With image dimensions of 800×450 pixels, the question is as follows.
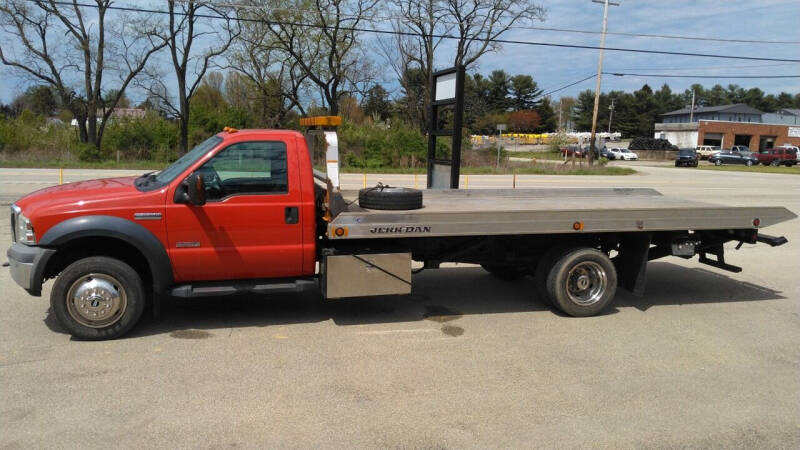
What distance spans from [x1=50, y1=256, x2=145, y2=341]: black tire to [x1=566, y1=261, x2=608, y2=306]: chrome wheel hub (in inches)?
176

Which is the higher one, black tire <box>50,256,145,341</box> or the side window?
the side window

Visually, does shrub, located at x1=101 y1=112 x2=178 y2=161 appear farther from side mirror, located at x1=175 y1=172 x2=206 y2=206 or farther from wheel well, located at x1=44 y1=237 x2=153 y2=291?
side mirror, located at x1=175 y1=172 x2=206 y2=206

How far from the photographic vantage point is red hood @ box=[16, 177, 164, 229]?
5.15 meters

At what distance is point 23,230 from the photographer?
17.4ft

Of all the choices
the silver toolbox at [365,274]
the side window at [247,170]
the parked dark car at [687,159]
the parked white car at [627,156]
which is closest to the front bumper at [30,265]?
the side window at [247,170]

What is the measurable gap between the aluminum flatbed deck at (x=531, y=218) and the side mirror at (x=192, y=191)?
119 centimetres

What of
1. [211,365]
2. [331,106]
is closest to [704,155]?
[331,106]

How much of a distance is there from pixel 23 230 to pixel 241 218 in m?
1.92

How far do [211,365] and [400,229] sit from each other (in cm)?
212

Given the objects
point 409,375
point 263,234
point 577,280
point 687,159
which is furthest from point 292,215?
point 687,159

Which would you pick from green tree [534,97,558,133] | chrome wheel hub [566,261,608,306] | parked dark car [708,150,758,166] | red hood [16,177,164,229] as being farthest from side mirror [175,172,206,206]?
green tree [534,97,558,133]

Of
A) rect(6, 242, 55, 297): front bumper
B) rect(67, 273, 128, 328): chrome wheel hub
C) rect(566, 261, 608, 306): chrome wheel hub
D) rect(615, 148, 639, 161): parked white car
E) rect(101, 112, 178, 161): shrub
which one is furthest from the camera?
rect(615, 148, 639, 161): parked white car

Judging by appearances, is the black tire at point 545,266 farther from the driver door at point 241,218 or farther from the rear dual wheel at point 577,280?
the driver door at point 241,218

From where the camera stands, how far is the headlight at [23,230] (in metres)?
5.19
